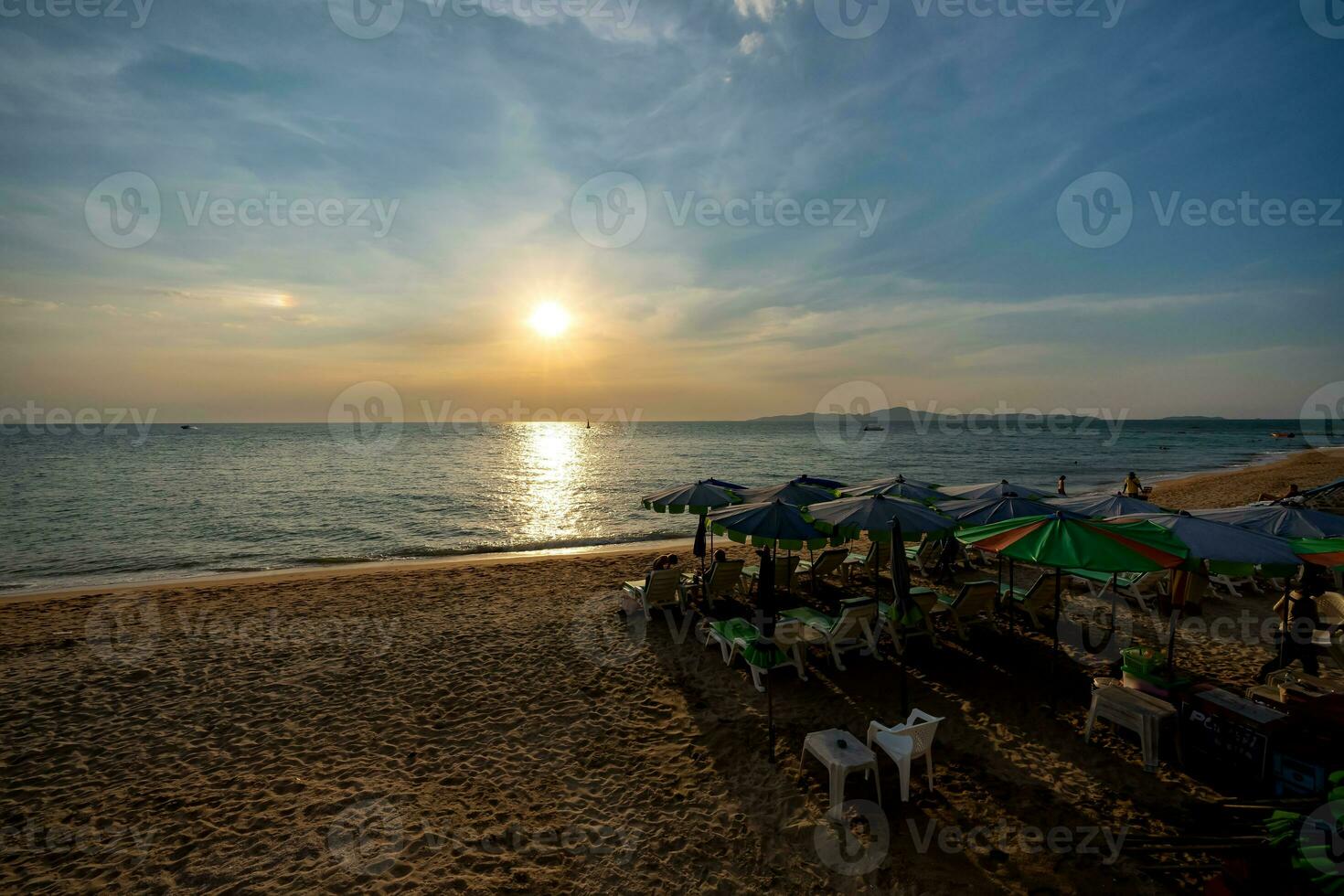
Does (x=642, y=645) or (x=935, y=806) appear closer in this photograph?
(x=935, y=806)

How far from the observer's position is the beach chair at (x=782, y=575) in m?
11.2

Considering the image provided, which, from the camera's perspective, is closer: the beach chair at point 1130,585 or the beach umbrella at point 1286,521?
the beach umbrella at point 1286,521

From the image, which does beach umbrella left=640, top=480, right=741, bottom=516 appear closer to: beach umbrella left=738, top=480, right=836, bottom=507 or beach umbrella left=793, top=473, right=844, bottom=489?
beach umbrella left=738, top=480, right=836, bottom=507

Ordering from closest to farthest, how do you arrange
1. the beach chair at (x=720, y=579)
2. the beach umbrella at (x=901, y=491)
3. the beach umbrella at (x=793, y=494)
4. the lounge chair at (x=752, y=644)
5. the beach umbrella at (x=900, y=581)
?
the beach umbrella at (x=900, y=581)
the lounge chair at (x=752, y=644)
the beach umbrella at (x=793, y=494)
the beach umbrella at (x=901, y=491)
the beach chair at (x=720, y=579)

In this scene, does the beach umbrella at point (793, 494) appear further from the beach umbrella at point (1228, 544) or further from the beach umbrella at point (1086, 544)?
the beach umbrella at point (1228, 544)

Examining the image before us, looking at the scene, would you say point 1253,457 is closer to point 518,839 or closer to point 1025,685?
point 1025,685

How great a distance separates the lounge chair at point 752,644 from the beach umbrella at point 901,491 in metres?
2.94

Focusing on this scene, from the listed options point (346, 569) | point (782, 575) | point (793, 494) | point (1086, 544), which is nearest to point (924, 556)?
point (782, 575)

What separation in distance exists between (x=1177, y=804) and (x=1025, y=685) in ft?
7.72

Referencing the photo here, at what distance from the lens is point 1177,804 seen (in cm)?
505

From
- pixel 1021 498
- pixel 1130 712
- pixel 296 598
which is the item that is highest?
pixel 1021 498

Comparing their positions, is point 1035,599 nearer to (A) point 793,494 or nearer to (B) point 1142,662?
(B) point 1142,662

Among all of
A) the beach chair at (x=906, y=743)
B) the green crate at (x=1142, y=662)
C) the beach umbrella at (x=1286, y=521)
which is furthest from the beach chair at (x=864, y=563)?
the beach chair at (x=906, y=743)

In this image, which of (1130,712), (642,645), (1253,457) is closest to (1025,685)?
(1130,712)
